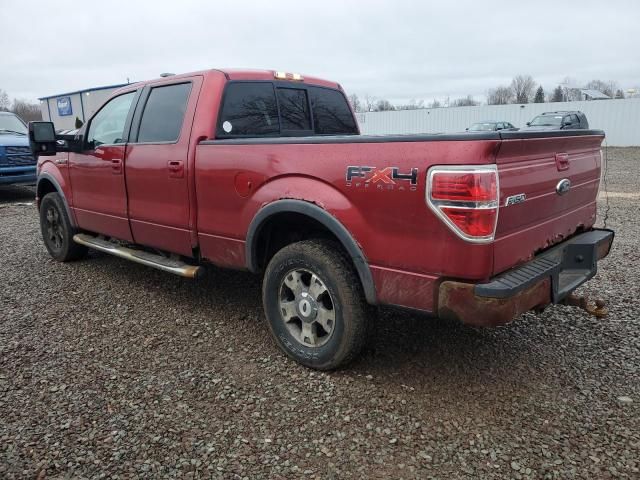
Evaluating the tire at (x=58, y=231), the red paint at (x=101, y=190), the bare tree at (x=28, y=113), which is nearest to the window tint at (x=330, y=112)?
the red paint at (x=101, y=190)

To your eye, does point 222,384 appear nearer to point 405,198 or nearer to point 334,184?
point 334,184

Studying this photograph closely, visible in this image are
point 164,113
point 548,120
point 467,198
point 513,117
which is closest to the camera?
point 467,198

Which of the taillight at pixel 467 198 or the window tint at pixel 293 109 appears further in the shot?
the window tint at pixel 293 109

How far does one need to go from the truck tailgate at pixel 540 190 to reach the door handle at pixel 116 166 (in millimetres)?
3320

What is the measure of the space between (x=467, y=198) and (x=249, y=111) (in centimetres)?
223

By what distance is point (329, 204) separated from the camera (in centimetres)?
295

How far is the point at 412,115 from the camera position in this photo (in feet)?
120

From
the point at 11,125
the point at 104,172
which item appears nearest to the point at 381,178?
the point at 104,172

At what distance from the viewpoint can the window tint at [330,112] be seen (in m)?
4.63

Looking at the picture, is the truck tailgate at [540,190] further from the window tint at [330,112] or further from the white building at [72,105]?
the white building at [72,105]

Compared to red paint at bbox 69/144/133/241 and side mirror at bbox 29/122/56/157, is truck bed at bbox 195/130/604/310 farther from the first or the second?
side mirror at bbox 29/122/56/157

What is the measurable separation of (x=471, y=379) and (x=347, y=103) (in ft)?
9.83

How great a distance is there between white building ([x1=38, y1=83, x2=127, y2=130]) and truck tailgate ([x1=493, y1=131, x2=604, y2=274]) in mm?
20391

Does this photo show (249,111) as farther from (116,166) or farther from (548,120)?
(548,120)
